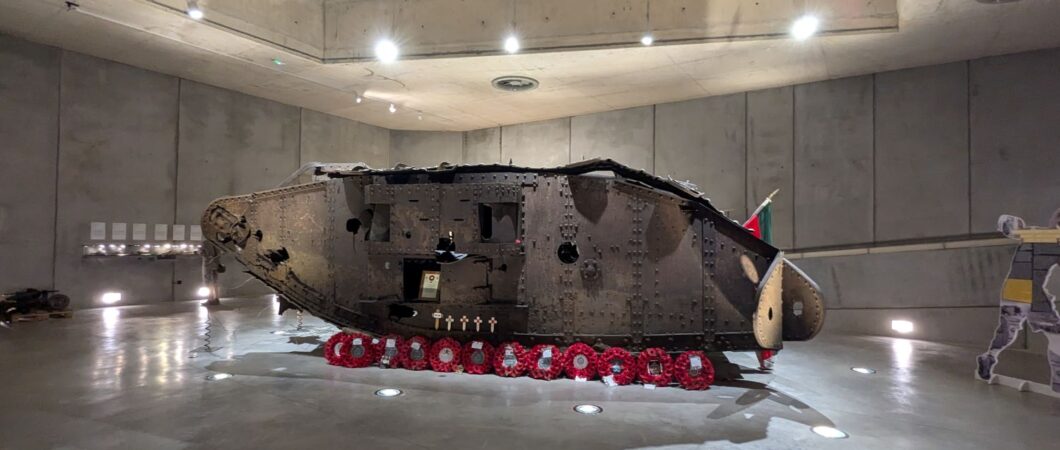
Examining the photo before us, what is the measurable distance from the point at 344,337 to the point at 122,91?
9905mm

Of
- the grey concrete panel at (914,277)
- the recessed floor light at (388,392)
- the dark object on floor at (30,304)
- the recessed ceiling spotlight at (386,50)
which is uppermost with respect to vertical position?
the recessed ceiling spotlight at (386,50)

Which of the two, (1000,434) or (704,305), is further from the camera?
(704,305)

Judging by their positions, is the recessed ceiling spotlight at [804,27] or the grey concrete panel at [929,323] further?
the grey concrete panel at [929,323]

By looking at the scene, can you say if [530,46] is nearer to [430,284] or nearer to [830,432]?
[430,284]

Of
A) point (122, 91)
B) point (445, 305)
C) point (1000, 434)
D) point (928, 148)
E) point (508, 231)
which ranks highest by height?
point (122, 91)

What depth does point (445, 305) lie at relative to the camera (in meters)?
6.58

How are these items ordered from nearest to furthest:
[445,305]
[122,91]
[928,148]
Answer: [445,305] → [928,148] → [122,91]

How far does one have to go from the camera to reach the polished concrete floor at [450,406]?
13.7ft

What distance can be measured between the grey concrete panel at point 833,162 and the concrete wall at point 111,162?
14.2 metres

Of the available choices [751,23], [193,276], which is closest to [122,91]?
[193,276]

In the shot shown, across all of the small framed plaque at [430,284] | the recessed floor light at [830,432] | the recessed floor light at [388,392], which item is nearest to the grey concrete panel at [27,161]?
the small framed plaque at [430,284]

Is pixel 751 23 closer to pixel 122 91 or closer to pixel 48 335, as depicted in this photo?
pixel 48 335

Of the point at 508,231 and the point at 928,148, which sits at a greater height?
the point at 928,148

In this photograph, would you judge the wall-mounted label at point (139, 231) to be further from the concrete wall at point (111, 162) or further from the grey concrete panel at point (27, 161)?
the grey concrete panel at point (27, 161)
